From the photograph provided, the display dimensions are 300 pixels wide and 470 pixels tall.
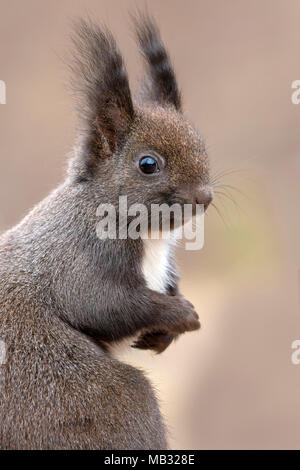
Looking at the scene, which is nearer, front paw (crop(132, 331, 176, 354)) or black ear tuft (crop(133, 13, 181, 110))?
front paw (crop(132, 331, 176, 354))

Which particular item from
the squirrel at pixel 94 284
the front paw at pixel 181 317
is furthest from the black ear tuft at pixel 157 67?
the front paw at pixel 181 317

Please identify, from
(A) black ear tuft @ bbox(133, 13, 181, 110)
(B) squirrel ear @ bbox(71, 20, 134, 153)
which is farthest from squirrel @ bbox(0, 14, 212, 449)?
(A) black ear tuft @ bbox(133, 13, 181, 110)

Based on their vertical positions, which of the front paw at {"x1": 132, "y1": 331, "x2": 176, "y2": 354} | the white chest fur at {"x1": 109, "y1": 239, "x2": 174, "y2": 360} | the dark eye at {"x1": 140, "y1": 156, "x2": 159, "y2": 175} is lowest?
the front paw at {"x1": 132, "y1": 331, "x2": 176, "y2": 354}

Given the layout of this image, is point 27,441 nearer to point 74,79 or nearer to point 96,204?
point 96,204

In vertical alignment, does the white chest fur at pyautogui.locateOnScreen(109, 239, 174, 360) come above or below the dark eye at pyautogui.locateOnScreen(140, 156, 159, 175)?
below

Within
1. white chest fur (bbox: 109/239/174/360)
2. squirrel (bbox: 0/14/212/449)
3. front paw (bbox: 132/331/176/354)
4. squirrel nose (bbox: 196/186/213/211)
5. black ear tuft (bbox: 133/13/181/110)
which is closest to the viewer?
squirrel (bbox: 0/14/212/449)

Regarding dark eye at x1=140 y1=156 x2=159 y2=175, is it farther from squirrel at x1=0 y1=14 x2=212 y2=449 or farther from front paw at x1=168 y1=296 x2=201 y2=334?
front paw at x1=168 y1=296 x2=201 y2=334

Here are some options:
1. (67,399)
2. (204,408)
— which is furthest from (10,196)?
(67,399)
